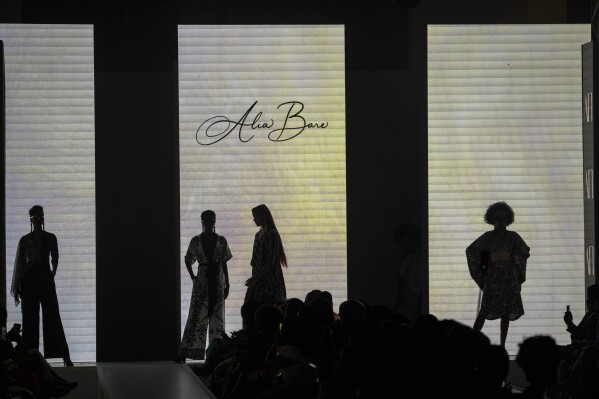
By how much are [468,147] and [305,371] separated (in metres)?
4.28

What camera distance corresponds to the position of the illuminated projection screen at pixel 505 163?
26.3ft

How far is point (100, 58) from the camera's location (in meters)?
7.81

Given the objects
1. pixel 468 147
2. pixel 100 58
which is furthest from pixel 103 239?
pixel 468 147

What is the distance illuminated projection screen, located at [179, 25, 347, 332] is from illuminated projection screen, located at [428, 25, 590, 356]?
0.71 metres

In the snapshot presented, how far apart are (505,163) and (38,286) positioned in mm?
3379

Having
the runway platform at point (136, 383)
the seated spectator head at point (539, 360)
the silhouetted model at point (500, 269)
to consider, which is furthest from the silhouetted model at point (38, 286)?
the seated spectator head at point (539, 360)

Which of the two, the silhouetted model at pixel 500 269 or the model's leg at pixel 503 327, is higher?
the silhouetted model at pixel 500 269

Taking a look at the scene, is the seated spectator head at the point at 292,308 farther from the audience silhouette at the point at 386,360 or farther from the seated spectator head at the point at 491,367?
the seated spectator head at the point at 491,367

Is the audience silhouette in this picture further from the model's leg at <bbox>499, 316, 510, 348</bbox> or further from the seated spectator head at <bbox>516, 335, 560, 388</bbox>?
the model's leg at <bbox>499, 316, 510, 348</bbox>

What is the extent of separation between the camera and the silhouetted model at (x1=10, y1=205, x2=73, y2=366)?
7371 mm

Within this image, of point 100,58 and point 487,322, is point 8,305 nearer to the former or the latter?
point 100,58
